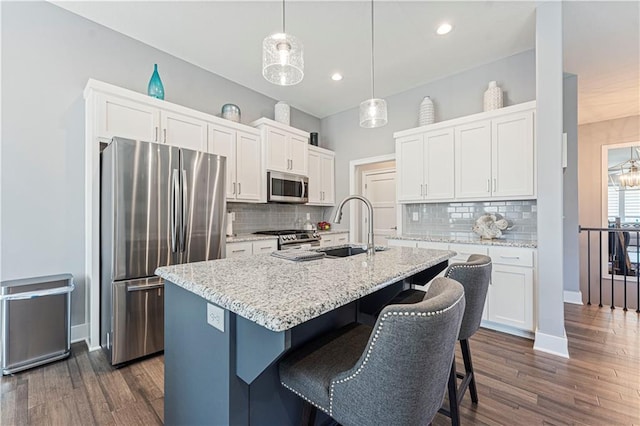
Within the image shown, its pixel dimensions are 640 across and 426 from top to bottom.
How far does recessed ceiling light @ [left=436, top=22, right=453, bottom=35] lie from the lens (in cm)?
282

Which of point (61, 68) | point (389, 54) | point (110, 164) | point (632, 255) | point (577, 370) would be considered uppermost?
point (389, 54)

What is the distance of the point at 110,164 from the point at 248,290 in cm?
205

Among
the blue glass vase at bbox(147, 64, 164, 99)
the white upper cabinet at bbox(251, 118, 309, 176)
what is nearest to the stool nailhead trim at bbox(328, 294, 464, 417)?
the blue glass vase at bbox(147, 64, 164, 99)

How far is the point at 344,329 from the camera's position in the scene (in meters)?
1.32

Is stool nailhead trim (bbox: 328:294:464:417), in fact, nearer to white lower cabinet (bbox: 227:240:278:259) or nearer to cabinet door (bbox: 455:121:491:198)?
white lower cabinet (bbox: 227:240:278:259)

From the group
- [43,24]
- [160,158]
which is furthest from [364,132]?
[43,24]

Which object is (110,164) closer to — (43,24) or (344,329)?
(43,24)

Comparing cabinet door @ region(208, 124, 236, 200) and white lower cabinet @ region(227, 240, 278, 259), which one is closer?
white lower cabinet @ region(227, 240, 278, 259)

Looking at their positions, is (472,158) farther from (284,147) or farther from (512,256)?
(284,147)

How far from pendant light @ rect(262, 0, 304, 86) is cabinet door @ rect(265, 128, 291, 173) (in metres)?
1.93

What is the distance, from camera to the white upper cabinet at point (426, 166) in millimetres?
3504

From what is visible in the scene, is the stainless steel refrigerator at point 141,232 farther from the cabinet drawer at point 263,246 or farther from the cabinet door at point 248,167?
the cabinet door at point 248,167

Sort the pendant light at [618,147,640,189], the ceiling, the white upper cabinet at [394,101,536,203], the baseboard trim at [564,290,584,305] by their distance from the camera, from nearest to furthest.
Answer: the ceiling, the white upper cabinet at [394,101,536,203], the baseboard trim at [564,290,584,305], the pendant light at [618,147,640,189]

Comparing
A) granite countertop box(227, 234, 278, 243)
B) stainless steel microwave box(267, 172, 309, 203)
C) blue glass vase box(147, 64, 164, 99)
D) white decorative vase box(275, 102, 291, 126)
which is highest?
white decorative vase box(275, 102, 291, 126)
